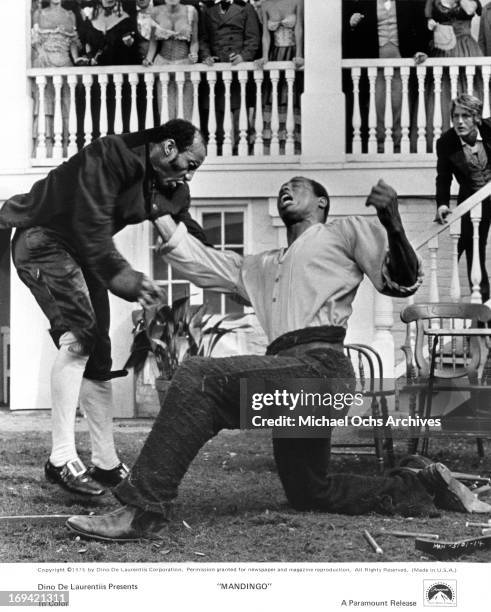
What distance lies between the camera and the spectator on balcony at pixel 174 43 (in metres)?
4.21

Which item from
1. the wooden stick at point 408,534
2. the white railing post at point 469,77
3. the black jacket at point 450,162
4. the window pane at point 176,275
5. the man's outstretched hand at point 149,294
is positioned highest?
the white railing post at point 469,77

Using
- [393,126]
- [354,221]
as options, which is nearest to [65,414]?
[354,221]

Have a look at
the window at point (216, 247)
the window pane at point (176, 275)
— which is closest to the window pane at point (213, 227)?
the window at point (216, 247)

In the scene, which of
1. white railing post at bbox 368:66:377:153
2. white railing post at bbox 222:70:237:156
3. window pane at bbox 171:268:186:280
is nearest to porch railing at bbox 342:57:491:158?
white railing post at bbox 368:66:377:153

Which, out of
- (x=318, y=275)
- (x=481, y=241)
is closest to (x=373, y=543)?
(x=318, y=275)

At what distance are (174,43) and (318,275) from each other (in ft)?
3.43

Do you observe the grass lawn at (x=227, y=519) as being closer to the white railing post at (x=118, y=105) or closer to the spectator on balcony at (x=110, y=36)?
the white railing post at (x=118, y=105)

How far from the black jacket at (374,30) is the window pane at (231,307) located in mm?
963

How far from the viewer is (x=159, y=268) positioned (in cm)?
414

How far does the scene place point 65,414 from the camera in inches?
165

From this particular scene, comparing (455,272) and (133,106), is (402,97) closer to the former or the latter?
(455,272)

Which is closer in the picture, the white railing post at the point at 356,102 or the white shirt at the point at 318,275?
the white shirt at the point at 318,275

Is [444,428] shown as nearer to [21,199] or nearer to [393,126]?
[393,126]

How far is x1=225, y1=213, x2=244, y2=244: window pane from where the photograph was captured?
4.16m
